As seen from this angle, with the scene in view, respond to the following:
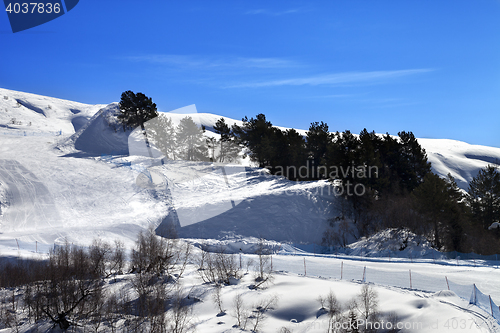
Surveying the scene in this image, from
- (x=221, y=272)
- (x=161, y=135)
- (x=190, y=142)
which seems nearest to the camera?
(x=221, y=272)

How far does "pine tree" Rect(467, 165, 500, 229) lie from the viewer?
4006 cm

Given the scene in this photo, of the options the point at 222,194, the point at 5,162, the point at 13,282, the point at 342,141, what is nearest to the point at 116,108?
the point at 5,162

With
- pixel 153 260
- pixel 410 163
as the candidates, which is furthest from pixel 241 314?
pixel 410 163

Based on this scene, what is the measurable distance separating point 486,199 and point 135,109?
177 feet

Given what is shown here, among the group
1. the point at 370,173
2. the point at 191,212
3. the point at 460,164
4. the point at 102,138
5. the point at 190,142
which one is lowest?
the point at 191,212

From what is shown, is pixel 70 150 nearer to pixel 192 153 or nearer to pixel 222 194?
pixel 192 153

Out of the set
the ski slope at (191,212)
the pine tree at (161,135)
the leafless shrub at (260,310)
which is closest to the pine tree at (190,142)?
the pine tree at (161,135)

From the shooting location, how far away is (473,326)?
1482 cm

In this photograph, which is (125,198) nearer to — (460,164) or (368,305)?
(368,305)

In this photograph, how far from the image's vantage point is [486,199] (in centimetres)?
4094

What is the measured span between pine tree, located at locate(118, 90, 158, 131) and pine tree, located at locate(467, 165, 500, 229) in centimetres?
5046

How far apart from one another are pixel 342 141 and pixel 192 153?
101 ft

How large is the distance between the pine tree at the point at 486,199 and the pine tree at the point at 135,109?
166ft

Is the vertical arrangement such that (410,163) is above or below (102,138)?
below
